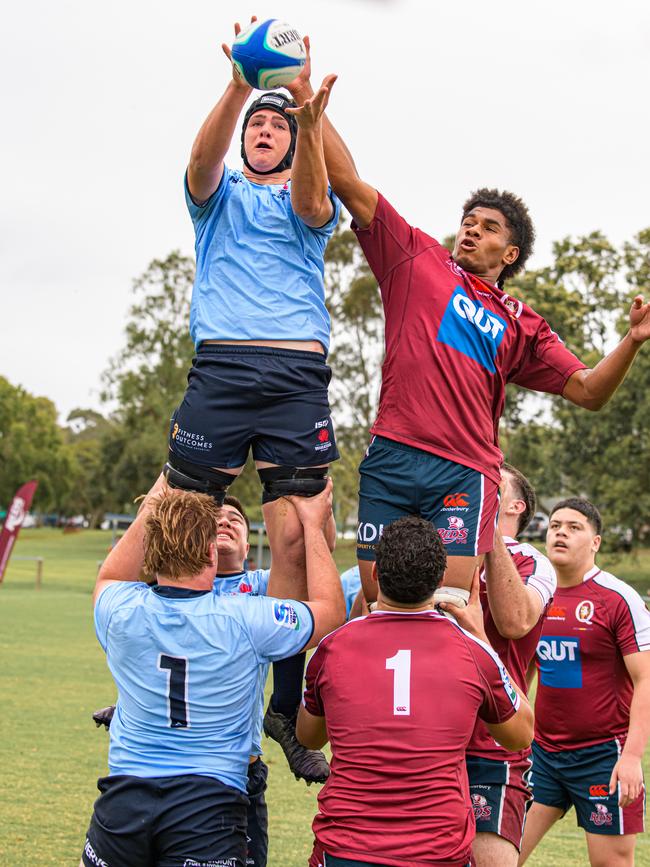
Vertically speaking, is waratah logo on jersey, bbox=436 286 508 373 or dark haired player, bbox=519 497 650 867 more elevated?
waratah logo on jersey, bbox=436 286 508 373

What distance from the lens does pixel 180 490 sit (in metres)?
4.52

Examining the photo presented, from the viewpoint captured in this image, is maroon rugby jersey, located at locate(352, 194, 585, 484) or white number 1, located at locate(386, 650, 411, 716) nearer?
white number 1, located at locate(386, 650, 411, 716)

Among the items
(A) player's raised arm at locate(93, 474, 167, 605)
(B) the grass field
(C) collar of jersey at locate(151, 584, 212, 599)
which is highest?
(A) player's raised arm at locate(93, 474, 167, 605)

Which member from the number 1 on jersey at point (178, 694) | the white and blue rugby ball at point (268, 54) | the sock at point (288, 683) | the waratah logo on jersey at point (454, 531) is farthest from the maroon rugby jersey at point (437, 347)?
the number 1 on jersey at point (178, 694)

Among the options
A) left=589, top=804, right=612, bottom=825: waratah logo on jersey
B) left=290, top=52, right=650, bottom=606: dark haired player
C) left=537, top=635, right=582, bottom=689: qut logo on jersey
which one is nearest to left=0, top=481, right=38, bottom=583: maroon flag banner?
left=537, top=635, right=582, bottom=689: qut logo on jersey

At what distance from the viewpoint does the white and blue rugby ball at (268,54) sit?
161 inches

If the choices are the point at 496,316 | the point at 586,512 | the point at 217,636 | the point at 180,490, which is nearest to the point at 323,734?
the point at 217,636

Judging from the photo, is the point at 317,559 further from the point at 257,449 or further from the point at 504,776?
the point at 504,776

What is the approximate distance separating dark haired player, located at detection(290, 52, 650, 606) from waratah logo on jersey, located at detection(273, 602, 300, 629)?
46 centimetres

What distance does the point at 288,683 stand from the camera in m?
4.78

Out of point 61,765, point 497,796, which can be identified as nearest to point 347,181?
point 497,796

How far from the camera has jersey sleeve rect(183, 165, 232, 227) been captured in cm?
465

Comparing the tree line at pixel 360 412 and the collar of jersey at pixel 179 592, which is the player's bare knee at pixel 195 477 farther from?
the tree line at pixel 360 412

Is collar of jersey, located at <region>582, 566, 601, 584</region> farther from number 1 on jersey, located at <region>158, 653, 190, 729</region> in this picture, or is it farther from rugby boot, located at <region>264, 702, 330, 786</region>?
number 1 on jersey, located at <region>158, 653, 190, 729</region>
